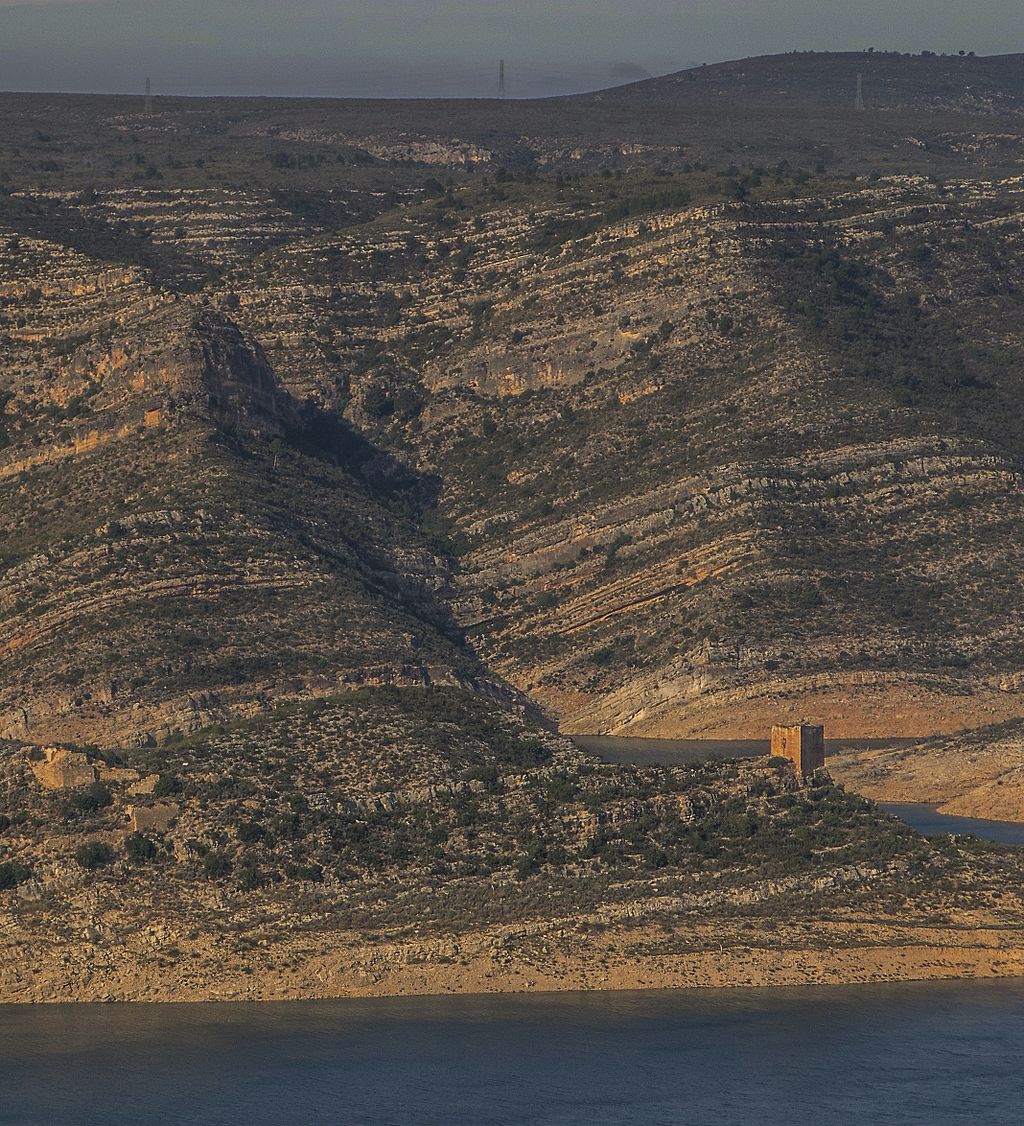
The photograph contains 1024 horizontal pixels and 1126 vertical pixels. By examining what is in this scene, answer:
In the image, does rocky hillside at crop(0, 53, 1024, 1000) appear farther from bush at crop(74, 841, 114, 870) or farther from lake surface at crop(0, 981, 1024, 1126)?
lake surface at crop(0, 981, 1024, 1126)

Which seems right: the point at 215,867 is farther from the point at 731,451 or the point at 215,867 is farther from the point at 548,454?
the point at 548,454

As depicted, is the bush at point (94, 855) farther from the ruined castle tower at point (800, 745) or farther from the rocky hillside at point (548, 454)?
the rocky hillside at point (548, 454)

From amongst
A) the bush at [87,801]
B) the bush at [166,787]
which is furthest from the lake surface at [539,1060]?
the bush at [166,787]

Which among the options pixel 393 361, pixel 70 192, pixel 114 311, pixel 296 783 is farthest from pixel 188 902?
pixel 70 192

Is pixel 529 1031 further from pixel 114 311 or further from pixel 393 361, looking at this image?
pixel 393 361

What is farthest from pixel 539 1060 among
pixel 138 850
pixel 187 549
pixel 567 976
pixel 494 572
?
pixel 494 572

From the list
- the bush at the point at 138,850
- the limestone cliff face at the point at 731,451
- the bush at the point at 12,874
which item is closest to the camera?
the bush at the point at 12,874

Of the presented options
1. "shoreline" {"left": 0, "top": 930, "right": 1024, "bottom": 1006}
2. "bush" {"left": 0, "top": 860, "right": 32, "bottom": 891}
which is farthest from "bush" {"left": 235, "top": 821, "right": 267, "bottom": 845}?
"bush" {"left": 0, "top": 860, "right": 32, "bottom": 891}
